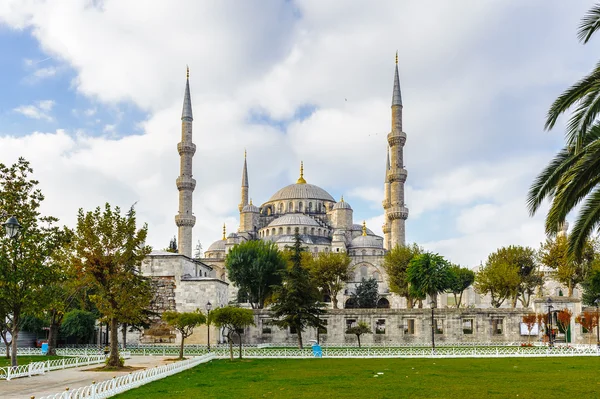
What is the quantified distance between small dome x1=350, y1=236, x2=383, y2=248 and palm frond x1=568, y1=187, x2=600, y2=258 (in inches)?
2342

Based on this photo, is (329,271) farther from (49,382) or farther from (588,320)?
(49,382)

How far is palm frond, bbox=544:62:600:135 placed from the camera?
9703mm

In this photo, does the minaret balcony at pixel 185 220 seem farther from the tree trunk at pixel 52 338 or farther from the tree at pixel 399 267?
the tree trunk at pixel 52 338

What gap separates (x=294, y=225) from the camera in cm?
7350

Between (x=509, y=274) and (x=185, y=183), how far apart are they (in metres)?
26.2

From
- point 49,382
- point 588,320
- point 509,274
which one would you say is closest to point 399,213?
point 509,274

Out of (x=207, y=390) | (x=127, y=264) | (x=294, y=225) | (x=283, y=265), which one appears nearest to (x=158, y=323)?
(x=283, y=265)

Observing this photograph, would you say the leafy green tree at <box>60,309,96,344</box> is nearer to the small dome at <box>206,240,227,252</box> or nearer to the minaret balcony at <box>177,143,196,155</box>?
the minaret balcony at <box>177,143,196,155</box>

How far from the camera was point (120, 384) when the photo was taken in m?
13.3

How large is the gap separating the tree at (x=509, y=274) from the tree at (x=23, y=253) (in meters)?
33.8

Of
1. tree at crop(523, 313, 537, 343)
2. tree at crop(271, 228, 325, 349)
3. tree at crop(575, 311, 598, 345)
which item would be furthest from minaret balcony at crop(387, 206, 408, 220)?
tree at crop(271, 228, 325, 349)

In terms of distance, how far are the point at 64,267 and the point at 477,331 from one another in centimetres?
2884

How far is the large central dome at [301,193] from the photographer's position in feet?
269

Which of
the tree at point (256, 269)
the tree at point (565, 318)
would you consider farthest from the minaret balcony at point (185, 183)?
the tree at point (565, 318)
